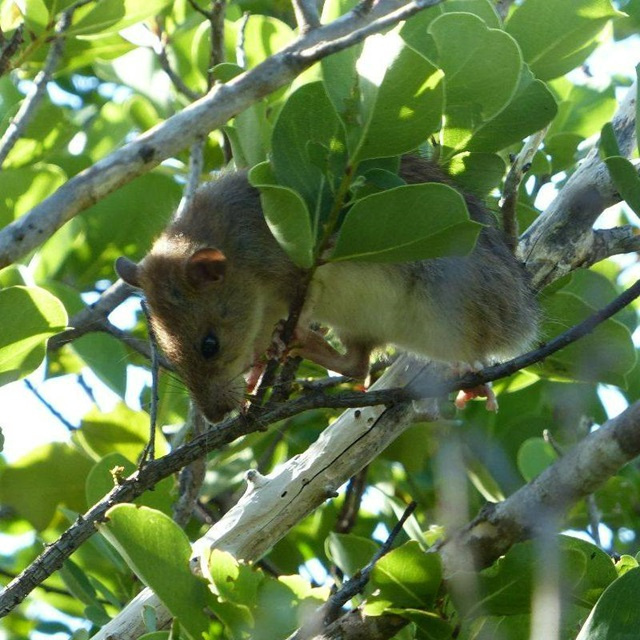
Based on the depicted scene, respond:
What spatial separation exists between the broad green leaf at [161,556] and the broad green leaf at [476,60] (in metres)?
1.38

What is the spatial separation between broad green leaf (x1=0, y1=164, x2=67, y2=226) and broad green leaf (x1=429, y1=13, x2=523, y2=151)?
1708 millimetres

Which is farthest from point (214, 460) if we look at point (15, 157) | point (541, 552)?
point (541, 552)

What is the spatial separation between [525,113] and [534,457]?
1.48m

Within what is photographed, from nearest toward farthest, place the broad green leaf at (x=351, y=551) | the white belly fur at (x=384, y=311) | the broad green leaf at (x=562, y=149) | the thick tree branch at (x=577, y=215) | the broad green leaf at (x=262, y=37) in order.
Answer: the broad green leaf at (x=351, y=551)
the white belly fur at (x=384, y=311)
the thick tree branch at (x=577, y=215)
the broad green leaf at (x=262, y=37)
the broad green leaf at (x=562, y=149)

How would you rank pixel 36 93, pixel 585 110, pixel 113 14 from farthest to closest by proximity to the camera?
pixel 585 110, pixel 113 14, pixel 36 93

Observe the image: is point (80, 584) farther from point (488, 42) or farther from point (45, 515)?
point (488, 42)

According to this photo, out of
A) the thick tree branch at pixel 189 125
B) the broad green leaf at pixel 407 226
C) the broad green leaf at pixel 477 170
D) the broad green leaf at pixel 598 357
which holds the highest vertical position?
the thick tree branch at pixel 189 125

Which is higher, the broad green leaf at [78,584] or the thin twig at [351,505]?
the broad green leaf at [78,584]

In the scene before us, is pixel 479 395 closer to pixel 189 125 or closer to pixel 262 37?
pixel 262 37

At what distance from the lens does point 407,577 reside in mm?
2627

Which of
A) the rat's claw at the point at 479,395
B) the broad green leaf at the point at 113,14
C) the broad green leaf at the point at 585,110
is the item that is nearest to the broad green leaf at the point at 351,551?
the rat's claw at the point at 479,395

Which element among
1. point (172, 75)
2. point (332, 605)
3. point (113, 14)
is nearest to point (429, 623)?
point (332, 605)

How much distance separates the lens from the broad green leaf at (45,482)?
4.33m

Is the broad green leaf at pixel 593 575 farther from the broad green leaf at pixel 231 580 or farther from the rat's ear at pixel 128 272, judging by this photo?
the rat's ear at pixel 128 272
